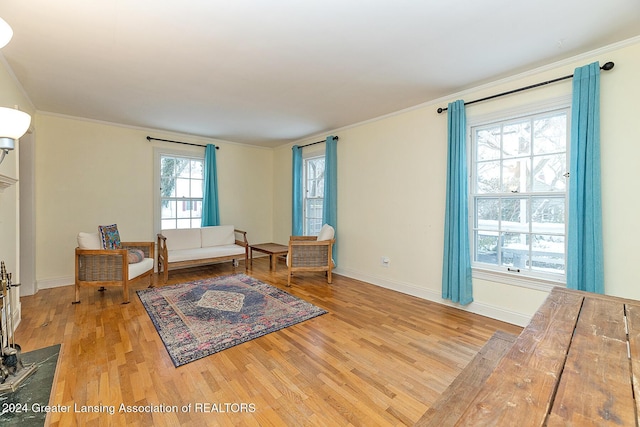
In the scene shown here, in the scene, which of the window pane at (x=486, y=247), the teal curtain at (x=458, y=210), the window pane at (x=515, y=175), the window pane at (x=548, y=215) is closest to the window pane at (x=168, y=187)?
the teal curtain at (x=458, y=210)

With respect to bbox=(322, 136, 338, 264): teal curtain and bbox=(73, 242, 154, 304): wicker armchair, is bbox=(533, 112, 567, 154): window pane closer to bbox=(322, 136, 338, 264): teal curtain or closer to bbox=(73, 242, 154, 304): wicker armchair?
bbox=(322, 136, 338, 264): teal curtain

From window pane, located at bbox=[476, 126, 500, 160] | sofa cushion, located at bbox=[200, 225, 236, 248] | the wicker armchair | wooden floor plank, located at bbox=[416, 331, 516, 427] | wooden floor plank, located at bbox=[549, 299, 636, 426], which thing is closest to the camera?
wooden floor plank, located at bbox=[549, 299, 636, 426]

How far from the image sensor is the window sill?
2.66 metres

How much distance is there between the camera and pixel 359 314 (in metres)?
3.04

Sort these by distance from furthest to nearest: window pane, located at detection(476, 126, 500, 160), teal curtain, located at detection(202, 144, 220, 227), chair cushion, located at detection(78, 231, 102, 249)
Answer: teal curtain, located at detection(202, 144, 220, 227) < chair cushion, located at detection(78, 231, 102, 249) < window pane, located at detection(476, 126, 500, 160)

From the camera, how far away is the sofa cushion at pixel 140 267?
137 inches

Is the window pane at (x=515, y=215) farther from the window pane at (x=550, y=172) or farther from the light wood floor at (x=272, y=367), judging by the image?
the light wood floor at (x=272, y=367)

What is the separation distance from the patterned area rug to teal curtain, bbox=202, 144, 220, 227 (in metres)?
1.61

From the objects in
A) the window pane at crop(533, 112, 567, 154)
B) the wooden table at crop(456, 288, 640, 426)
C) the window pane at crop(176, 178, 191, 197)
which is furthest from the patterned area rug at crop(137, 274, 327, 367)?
the window pane at crop(533, 112, 567, 154)

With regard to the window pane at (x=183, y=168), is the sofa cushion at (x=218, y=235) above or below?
below

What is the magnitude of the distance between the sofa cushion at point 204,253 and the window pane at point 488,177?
3832 mm

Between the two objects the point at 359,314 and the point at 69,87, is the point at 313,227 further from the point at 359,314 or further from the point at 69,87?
the point at 69,87

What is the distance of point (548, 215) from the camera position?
2.70m

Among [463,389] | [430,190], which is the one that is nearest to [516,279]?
[430,190]
